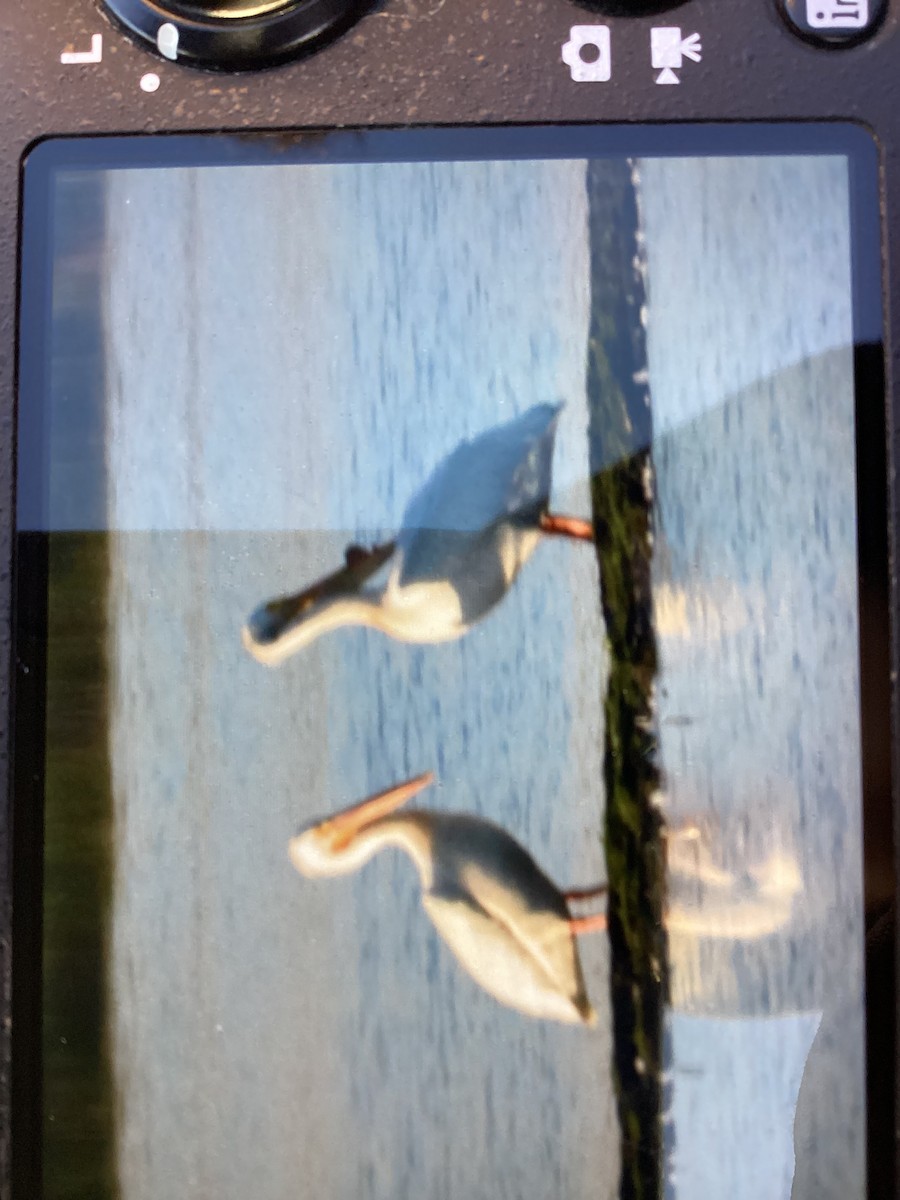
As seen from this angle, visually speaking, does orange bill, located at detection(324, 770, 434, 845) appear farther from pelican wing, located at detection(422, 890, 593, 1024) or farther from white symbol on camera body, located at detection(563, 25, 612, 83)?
white symbol on camera body, located at detection(563, 25, 612, 83)

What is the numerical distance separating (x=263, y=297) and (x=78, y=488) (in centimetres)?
11

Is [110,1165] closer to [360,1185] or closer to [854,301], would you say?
[360,1185]

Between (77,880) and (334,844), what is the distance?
0.11m

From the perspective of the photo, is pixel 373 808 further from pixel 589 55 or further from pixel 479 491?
pixel 589 55

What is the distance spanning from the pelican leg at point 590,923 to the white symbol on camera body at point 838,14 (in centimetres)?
39

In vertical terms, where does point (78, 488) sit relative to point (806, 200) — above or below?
below

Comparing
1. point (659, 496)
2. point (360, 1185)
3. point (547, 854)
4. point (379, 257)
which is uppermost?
point (379, 257)

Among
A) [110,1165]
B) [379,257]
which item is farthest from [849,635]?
[110,1165]

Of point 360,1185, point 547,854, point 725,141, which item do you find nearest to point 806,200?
point 725,141

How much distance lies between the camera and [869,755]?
1.24ft

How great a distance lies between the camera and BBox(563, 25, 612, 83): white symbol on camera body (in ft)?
1.29

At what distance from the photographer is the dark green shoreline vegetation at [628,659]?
378mm

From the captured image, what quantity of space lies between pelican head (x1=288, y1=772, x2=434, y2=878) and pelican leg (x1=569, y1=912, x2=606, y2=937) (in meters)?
0.09

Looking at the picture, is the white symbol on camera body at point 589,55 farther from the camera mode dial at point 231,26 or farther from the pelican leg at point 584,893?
the pelican leg at point 584,893
